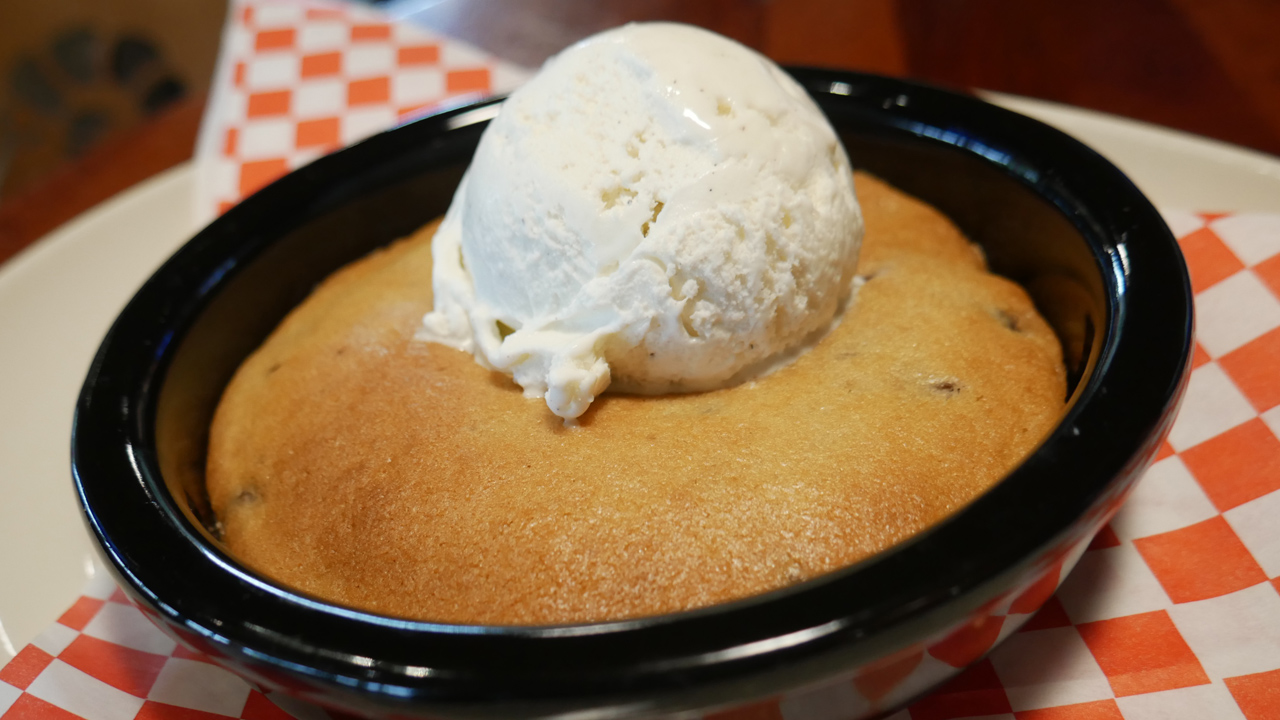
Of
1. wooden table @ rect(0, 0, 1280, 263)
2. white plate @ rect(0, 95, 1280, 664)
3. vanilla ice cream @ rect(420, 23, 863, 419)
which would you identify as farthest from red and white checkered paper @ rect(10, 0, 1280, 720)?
wooden table @ rect(0, 0, 1280, 263)

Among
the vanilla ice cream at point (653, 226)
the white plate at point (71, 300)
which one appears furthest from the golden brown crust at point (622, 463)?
the white plate at point (71, 300)

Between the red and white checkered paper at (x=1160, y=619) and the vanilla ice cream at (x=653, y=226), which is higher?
the vanilla ice cream at (x=653, y=226)

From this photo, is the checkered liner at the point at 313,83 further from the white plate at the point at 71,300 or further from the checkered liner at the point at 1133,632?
the checkered liner at the point at 1133,632

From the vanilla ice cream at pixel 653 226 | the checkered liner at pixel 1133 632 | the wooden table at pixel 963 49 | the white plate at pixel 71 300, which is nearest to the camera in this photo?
the checkered liner at pixel 1133 632

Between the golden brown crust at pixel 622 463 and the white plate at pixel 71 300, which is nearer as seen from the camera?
the golden brown crust at pixel 622 463

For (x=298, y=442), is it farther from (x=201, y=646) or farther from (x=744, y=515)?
(x=744, y=515)

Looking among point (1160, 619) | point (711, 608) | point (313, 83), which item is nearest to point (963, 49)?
point (313, 83)

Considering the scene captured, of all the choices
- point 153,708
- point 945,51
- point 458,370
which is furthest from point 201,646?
point 945,51
